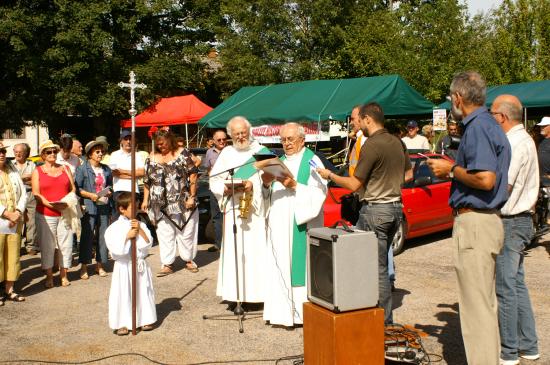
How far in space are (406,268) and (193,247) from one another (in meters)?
2.91

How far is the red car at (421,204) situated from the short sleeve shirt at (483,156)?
5.21 metres

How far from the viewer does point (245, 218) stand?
7.22 metres

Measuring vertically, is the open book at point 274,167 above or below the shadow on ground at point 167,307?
above

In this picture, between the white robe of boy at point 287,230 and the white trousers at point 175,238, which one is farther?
the white trousers at point 175,238

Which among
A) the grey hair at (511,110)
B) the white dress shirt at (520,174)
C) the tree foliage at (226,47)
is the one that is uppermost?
the tree foliage at (226,47)

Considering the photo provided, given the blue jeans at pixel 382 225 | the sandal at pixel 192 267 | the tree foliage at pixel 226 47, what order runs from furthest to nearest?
the tree foliage at pixel 226 47 → the sandal at pixel 192 267 → the blue jeans at pixel 382 225

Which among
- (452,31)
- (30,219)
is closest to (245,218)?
(30,219)

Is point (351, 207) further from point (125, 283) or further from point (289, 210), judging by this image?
point (125, 283)

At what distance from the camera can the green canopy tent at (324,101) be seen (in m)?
16.0

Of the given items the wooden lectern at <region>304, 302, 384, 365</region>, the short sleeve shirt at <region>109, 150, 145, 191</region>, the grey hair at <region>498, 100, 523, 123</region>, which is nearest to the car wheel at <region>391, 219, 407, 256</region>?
the short sleeve shirt at <region>109, 150, 145, 191</region>

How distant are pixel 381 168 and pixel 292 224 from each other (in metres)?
1.31

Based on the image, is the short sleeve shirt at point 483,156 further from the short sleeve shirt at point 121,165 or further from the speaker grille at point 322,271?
the short sleeve shirt at point 121,165

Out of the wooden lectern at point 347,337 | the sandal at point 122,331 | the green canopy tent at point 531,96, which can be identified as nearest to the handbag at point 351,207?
the wooden lectern at point 347,337

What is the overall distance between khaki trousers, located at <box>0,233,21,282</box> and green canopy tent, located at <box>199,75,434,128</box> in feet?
30.1
